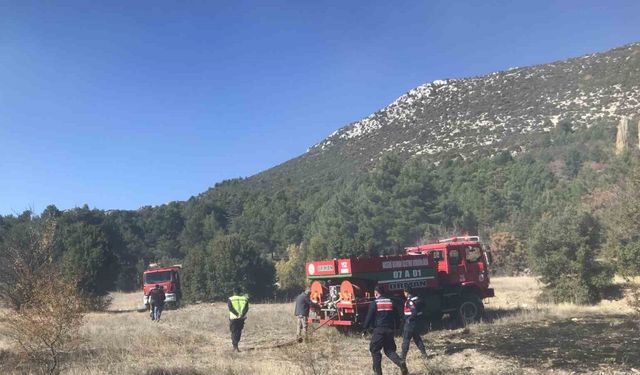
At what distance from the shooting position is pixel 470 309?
18.6 m

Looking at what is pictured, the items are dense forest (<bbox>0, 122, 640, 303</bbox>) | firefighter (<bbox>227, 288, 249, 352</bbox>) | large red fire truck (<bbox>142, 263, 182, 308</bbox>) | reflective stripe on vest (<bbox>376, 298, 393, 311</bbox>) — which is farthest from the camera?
large red fire truck (<bbox>142, 263, 182, 308</bbox>)

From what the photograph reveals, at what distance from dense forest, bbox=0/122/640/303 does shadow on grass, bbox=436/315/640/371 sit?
17.9 feet

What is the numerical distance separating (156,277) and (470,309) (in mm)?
21603

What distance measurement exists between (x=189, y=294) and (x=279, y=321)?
812 inches

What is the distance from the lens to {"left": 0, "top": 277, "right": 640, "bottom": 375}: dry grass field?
10.5m

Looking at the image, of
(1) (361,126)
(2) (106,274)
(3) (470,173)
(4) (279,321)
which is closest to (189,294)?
(2) (106,274)

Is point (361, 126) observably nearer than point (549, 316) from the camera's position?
No

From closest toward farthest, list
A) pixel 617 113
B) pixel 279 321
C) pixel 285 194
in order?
pixel 279 321
pixel 617 113
pixel 285 194

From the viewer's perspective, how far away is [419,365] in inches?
452

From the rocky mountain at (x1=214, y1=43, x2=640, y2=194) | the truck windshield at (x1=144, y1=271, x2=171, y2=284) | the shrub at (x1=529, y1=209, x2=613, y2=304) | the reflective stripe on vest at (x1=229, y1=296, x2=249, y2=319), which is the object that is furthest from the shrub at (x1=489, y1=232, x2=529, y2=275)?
the reflective stripe on vest at (x1=229, y1=296, x2=249, y2=319)

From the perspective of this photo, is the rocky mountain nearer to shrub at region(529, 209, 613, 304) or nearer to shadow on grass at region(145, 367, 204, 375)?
shrub at region(529, 209, 613, 304)

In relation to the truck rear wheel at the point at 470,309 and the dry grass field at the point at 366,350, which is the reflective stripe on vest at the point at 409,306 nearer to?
the dry grass field at the point at 366,350

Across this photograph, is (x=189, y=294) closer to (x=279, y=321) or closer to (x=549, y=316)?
(x=279, y=321)

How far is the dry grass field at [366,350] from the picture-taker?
34.4 feet
